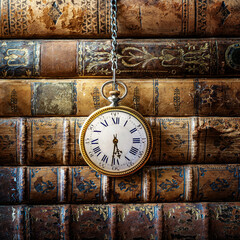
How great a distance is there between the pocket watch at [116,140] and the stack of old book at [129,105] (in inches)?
4.3

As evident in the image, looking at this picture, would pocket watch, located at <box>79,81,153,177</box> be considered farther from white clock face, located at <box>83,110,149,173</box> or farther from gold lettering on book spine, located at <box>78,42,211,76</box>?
gold lettering on book spine, located at <box>78,42,211,76</box>

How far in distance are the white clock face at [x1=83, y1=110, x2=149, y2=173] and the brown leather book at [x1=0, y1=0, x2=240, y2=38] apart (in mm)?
658

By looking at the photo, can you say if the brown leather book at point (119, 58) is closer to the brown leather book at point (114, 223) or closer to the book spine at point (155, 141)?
the book spine at point (155, 141)

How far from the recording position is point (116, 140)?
67.9 inches

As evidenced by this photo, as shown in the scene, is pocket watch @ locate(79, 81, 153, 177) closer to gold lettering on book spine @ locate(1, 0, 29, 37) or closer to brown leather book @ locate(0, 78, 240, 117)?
brown leather book @ locate(0, 78, 240, 117)

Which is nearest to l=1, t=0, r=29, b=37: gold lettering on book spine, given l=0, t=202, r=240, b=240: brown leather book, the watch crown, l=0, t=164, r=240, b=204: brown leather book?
the watch crown

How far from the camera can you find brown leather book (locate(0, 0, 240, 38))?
182 centimetres

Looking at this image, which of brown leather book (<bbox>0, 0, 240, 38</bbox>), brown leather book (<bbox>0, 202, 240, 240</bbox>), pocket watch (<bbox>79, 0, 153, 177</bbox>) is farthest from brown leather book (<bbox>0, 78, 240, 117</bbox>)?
brown leather book (<bbox>0, 202, 240, 240</bbox>)

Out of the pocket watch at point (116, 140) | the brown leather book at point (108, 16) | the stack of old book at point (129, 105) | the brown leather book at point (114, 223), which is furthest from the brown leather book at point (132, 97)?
the brown leather book at point (114, 223)

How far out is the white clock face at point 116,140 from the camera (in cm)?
173

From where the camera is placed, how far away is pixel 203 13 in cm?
182

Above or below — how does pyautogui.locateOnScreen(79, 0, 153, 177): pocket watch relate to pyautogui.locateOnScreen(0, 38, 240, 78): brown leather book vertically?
below

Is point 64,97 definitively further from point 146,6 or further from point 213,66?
point 213,66

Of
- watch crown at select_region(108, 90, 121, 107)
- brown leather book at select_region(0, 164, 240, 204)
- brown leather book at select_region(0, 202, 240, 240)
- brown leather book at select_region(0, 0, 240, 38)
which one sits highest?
brown leather book at select_region(0, 0, 240, 38)
